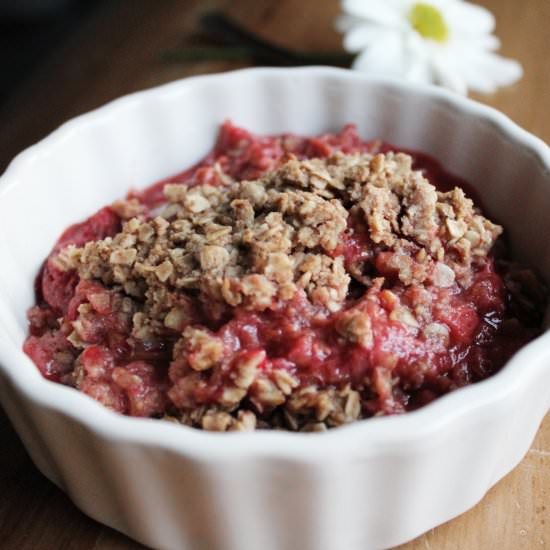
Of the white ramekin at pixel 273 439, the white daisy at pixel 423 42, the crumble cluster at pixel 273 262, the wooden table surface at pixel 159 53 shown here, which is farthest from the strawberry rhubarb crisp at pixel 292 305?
the white daisy at pixel 423 42

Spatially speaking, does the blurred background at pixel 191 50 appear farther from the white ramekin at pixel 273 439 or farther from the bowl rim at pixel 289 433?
the bowl rim at pixel 289 433

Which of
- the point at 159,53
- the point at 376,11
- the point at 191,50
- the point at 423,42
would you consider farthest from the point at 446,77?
the point at 159,53

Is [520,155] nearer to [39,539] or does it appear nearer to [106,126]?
[106,126]

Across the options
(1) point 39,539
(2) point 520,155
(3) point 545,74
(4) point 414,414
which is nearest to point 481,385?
(4) point 414,414

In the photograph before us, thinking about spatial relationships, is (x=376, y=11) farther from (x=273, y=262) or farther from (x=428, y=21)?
(x=273, y=262)

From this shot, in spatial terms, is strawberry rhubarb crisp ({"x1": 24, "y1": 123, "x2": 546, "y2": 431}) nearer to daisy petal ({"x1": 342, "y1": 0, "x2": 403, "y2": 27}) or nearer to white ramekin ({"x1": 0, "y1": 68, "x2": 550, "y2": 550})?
white ramekin ({"x1": 0, "y1": 68, "x2": 550, "y2": 550})

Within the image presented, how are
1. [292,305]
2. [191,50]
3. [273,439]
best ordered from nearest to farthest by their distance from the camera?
1. [273,439]
2. [292,305]
3. [191,50]
